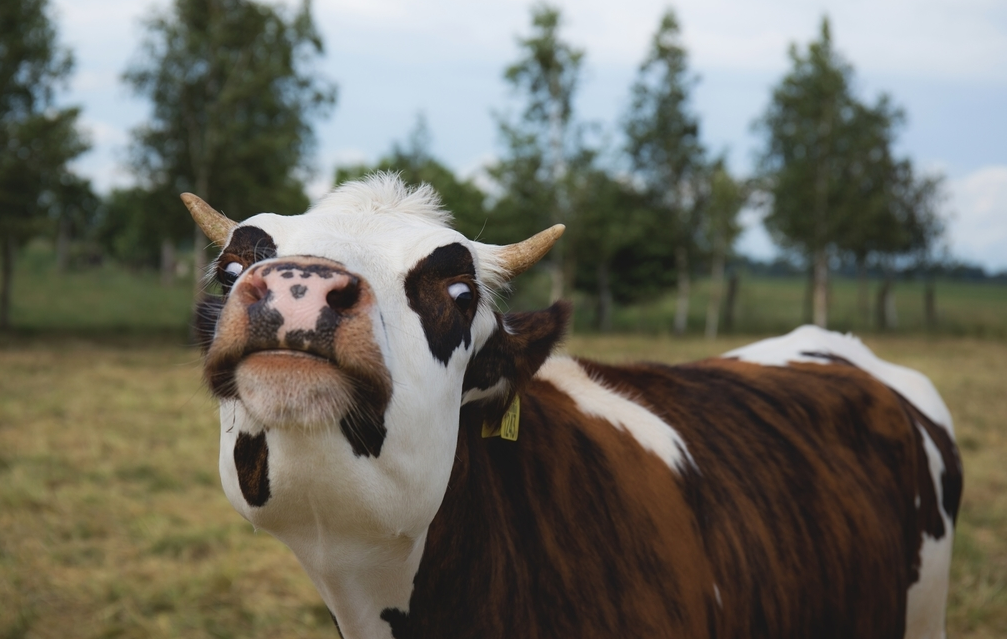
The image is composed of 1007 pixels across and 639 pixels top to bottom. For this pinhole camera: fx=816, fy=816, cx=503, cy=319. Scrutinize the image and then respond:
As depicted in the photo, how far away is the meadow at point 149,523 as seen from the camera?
177 inches

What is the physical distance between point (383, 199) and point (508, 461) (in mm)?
780

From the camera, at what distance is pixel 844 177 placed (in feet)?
101

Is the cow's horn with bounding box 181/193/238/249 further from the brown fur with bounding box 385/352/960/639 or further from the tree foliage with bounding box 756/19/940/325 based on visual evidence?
the tree foliage with bounding box 756/19/940/325

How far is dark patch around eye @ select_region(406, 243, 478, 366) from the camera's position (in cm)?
175

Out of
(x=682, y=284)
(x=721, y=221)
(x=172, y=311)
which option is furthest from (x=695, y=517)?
(x=172, y=311)

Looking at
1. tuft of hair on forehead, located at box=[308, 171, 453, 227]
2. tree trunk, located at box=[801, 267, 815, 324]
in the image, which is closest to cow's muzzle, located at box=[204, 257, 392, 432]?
tuft of hair on forehead, located at box=[308, 171, 453, 227]

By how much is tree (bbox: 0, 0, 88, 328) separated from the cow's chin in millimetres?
20546

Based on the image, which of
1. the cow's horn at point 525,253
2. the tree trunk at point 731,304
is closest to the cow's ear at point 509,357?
the cow's horn at point 525,253

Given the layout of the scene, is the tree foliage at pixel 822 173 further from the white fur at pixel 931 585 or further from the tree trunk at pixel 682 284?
the white fur at pixel 931 585

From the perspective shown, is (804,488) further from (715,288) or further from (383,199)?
(715,288)

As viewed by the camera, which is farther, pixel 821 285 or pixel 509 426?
pixel 821 285

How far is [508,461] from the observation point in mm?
2229

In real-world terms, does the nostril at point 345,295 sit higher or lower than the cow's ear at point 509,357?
higher

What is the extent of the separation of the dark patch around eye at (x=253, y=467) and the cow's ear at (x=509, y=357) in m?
0.55
